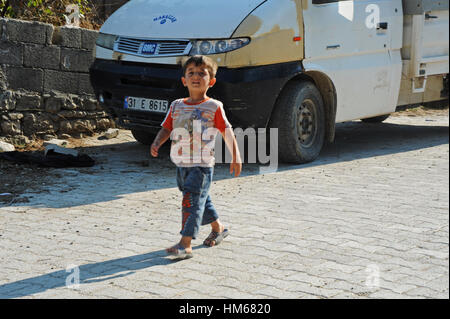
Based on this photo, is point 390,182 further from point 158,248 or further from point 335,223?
point 158,248

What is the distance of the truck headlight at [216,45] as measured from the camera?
7.82 metres

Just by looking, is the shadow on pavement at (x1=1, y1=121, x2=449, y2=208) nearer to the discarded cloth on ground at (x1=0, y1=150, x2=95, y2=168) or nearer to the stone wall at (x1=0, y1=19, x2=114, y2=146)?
the discarded cloth on ground at (x1=0, y1=150, x2=95, y2=168)

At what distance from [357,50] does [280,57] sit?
124cm

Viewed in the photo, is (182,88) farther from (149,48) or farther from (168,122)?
(168,122)

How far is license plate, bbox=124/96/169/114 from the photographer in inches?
316

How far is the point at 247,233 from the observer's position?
5.91 m

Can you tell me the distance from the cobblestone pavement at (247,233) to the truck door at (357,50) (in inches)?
29.1

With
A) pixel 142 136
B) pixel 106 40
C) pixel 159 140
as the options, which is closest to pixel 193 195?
pixel 159 140

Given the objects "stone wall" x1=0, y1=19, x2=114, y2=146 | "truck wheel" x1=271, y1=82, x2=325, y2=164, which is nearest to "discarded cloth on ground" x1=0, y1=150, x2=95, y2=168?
"stone wall" x1=0, y1=19, x2=114, y2=146

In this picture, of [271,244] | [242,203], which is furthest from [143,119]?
[271,244]

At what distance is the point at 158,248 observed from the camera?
5492 mm

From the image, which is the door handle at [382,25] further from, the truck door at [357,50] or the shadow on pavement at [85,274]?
the shadow on pavement at [85,274]

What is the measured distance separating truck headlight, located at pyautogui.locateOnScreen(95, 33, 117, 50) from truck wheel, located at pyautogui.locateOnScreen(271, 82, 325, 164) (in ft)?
6.24

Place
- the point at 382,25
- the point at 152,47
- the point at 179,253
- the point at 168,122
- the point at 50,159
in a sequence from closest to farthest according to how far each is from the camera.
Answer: the point at 179,253 → the point at 168,122 → the point at 152,47 → the point at 50,159 → the point at 382,25
